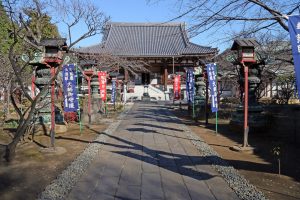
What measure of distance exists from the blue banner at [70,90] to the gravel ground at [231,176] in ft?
14.6

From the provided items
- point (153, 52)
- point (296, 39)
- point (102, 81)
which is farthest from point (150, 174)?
point (153, 52)

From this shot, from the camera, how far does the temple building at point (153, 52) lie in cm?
3688

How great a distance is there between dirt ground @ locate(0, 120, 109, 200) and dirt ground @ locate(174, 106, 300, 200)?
11.5 feet

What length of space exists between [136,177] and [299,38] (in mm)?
3424

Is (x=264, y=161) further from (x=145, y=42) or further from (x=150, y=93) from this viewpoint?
(x=145, y=42)

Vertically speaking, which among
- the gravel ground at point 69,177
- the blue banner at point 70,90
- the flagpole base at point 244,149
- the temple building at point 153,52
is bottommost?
the gravel ground at point 69,177

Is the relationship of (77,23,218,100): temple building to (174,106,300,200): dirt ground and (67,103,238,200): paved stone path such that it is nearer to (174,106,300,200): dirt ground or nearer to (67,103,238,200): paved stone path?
(174,106,300,200): dirt ground

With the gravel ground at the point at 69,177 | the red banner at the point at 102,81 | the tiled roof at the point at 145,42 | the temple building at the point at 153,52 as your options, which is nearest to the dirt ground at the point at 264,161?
the gravel ground at the point at 69,177

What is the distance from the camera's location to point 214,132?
11.4 metres

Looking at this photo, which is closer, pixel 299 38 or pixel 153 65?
pixel 299 38

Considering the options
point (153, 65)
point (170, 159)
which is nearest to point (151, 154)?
point (170, 159)

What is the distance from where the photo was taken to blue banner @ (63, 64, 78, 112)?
36.3ft

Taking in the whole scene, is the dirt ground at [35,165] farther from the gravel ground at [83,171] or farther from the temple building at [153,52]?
the temple building at [153,52]

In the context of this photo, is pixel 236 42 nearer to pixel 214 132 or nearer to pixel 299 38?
pixel 214 132
